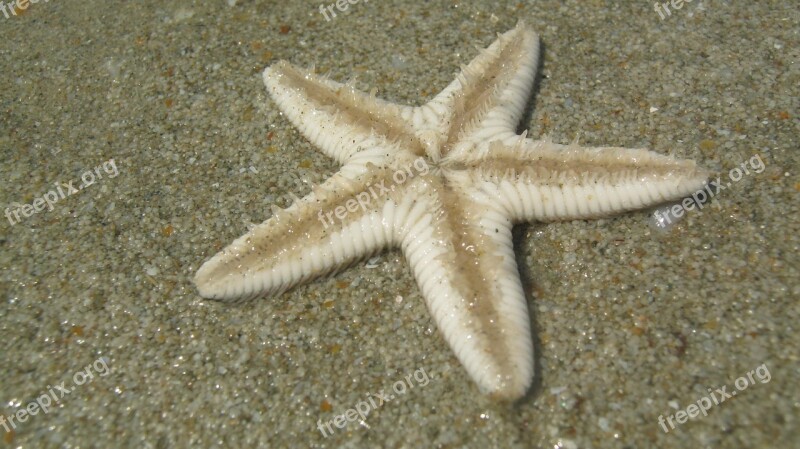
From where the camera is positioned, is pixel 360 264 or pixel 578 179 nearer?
pixel 578 179

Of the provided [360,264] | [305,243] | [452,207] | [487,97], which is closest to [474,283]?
[452,207]

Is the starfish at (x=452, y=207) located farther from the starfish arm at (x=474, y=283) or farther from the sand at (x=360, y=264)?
the sand at (x=360, y=264)

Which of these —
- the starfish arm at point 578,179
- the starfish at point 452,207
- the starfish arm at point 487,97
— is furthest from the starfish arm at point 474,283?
the starfish arm at point 487,97

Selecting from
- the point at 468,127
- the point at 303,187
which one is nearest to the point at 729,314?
the point at 468,127

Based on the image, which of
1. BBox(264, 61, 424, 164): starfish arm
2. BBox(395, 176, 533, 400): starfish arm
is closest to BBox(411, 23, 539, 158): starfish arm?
BBox(264, 61, 424, 164): starfish arm

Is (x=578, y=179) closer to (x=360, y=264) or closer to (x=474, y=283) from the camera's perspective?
(x=474, y=283)

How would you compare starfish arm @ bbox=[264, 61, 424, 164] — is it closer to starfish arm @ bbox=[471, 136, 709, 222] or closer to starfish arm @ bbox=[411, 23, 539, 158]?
starfish arm @ bbox=[411, 23, 539, 158]
